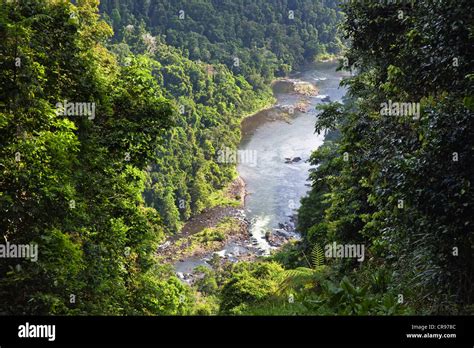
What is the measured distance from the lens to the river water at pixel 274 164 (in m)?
46.1

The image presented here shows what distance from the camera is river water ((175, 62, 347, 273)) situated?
46.1m

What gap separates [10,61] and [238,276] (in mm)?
12597

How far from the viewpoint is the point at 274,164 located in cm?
5581
